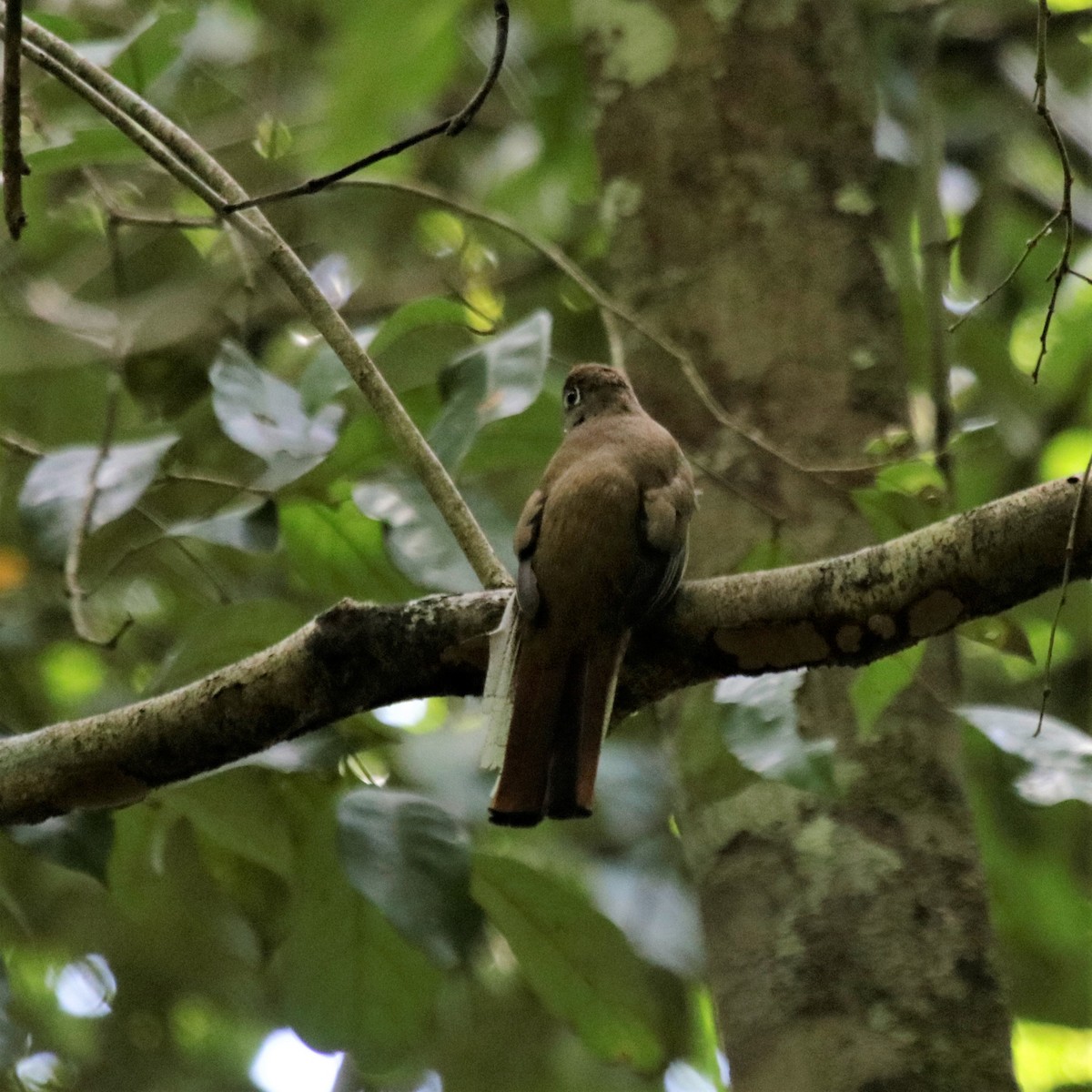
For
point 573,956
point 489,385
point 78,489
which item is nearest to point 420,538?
point 489,385

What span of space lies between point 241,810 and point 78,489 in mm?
569

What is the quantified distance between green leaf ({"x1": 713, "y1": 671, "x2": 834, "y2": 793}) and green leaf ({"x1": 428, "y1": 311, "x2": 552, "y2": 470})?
1.78 feet

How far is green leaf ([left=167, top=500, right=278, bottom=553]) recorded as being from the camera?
2355mm

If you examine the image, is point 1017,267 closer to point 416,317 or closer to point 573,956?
point 416,317

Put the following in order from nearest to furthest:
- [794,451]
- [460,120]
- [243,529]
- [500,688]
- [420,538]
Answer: [460,120], [500,688], [420,538], [243,529], [794,451]

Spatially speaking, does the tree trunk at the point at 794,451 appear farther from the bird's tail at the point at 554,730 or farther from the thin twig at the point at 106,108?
the thin twig at the point at 106,108

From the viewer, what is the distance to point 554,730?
6.96 feet

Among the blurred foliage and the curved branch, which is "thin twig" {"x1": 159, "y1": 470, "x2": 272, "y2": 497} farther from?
the curved branch

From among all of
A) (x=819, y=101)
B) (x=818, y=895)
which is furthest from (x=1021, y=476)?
(x=818, y=895)

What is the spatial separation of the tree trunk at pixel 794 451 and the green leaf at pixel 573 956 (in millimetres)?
162

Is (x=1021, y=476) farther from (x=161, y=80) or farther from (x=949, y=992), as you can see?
(x=161, y=80)

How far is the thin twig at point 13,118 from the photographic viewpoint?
186cm

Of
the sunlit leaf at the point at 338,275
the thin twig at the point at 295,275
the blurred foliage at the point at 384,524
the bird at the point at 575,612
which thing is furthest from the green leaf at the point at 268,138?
the bird at the point at 575,612

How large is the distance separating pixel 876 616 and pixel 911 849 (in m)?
0.75
